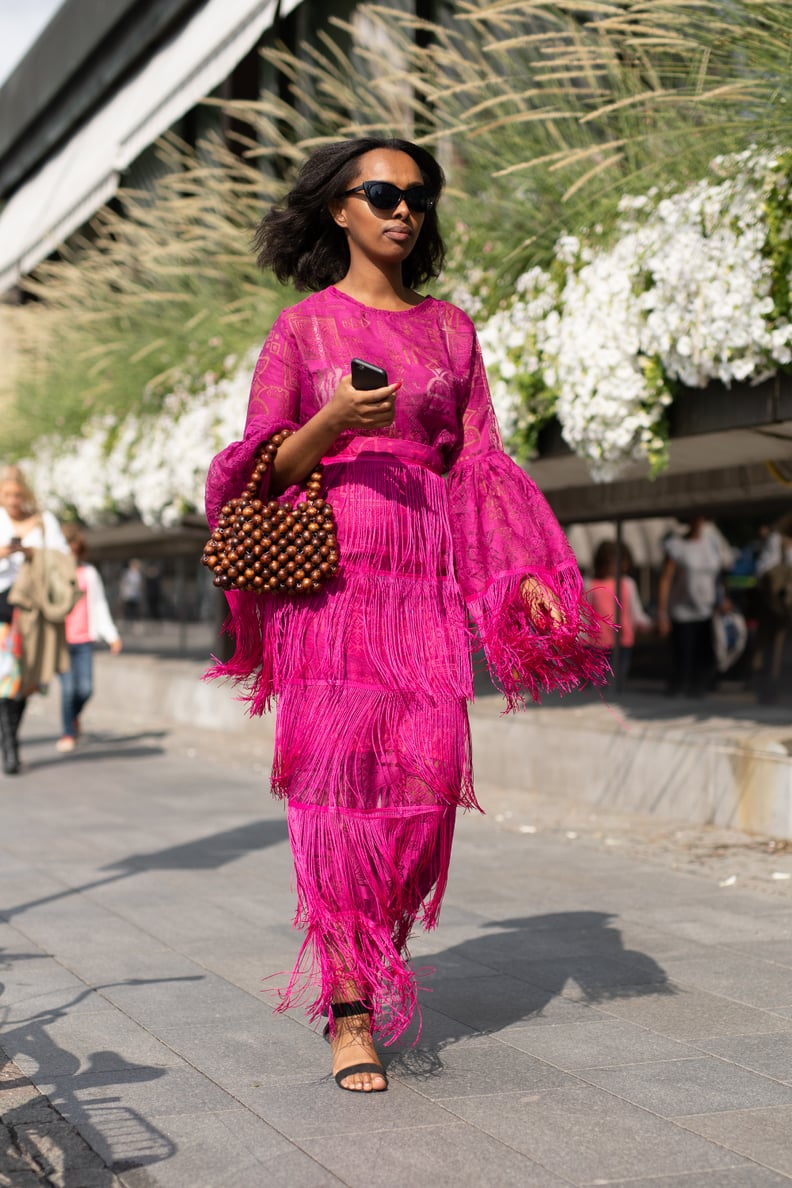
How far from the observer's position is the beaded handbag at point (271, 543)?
12.0 ft

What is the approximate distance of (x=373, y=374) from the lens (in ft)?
11.3

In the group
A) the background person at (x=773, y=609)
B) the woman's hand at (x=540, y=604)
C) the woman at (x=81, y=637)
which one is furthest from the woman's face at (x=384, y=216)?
the woman at (x=81, y=637)

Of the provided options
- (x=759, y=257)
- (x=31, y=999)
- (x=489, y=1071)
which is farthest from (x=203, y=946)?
(x=759, y=257)

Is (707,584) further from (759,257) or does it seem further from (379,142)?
(379,142)

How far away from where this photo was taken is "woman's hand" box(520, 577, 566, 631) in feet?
12.7

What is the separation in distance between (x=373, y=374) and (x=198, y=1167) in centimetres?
163

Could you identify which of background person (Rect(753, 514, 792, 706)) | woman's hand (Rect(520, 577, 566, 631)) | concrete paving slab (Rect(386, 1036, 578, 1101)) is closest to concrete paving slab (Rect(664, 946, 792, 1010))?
concrete paving slab (Rect(386, 1036, 578, 1101))

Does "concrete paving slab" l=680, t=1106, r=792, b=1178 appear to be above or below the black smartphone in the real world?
below

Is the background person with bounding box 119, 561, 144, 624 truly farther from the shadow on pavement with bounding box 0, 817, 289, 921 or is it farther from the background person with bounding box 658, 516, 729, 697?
the shadow on pavement with bounding box 0, 817, 289, 921

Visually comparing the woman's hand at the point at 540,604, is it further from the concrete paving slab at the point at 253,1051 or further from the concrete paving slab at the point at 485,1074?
the concrete paving slab at the point at 253,1051

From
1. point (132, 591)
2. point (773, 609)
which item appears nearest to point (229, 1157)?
point (773, 609)

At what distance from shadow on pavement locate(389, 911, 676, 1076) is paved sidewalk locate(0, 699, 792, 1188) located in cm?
1

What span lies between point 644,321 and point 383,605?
3.34m

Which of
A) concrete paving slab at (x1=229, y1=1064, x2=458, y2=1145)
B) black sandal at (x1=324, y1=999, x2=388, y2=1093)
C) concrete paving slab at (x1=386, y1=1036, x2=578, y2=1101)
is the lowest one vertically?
concrete paving slab at (x1=229, y1=1064, x2=458, y2=1145)
